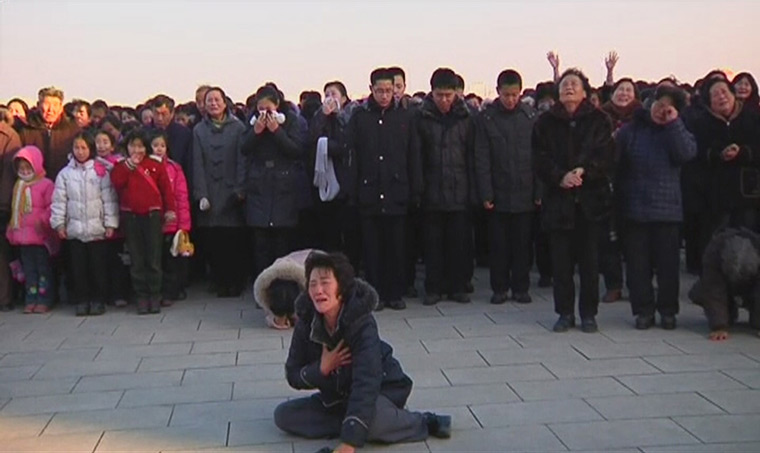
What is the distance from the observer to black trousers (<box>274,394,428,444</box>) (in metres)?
4.98

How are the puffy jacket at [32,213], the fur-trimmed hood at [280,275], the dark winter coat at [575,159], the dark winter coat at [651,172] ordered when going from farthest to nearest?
the puffy jacket at [32,213], the fur-trimmed hood at [280,275], the dark winter coat at [651,172], the dark winter coat at [575,159]

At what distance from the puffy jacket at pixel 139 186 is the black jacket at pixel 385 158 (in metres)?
1.83

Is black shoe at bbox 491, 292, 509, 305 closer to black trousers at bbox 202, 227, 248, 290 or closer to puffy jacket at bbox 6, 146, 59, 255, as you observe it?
black trousers at bbox 202, 227, 248, 290

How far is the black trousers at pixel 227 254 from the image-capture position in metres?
9.62

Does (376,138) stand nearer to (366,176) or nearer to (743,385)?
(366,176)

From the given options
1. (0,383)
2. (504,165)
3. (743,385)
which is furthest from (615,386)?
(0,383)

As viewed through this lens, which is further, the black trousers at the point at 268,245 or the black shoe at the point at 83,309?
the black trousers at the point at 268,245

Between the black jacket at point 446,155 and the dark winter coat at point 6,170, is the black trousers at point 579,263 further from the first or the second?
the dark winter coat at point 6,170

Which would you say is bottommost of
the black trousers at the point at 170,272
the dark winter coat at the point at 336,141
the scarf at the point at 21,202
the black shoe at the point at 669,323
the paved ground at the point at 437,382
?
the paved ground at the point at 437,382

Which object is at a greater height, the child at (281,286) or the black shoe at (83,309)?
the child at (281,286)

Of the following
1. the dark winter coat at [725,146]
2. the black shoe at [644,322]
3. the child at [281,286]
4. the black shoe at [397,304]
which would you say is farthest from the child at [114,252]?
the dark winter coat at [725,146]

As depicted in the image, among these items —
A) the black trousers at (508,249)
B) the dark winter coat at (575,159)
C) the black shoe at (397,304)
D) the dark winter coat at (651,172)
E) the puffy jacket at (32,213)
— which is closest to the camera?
the dark winter coat at (575,159)

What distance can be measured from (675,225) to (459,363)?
222 cm

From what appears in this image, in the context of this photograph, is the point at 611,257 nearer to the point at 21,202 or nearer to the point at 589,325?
the point at 589,325
